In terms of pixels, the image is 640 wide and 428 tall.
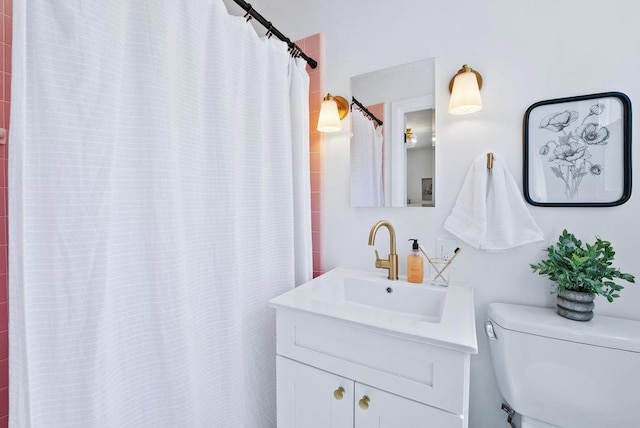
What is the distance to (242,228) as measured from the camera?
108cm

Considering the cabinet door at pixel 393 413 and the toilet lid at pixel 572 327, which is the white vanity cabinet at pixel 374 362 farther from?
the toilet lid at pixel 572 327

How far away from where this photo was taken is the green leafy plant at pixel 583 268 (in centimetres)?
83

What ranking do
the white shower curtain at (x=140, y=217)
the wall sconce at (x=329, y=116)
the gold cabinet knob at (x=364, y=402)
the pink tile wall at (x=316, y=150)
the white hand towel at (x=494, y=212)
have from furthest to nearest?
the pink tile wall at (x=316, y=150)
the wall sconce at (x=329, y=116)
the white hand towel at (x=494, y=212)
the gold cabinet knob at (x=364, y=402)
the white shower curtain at (x=140, y=217)

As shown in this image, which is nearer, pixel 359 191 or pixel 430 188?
pixel 430 188

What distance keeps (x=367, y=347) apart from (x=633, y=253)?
94 centimetres

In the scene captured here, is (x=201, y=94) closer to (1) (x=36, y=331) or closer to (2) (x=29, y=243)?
(2) (x=29, y=243)

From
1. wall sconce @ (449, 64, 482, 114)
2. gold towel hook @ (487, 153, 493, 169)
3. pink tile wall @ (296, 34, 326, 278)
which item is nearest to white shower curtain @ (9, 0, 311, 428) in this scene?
pink tile wall @ (296, 34, 326, 278)

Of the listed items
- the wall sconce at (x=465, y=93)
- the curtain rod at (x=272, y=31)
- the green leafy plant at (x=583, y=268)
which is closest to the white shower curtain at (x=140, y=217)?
the curtain rod at (x=272, y=31)

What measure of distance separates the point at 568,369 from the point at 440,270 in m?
0.47

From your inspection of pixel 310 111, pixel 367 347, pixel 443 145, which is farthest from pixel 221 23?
pixel 367 347

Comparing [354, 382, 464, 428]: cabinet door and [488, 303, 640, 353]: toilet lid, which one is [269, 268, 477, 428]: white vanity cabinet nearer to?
[354, 382, 464, 428]: cabinet door

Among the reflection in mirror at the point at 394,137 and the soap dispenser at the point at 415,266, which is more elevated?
the reflection in mirror at the point at 394,137

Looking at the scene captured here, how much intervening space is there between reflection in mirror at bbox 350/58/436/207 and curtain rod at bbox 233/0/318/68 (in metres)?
0.26

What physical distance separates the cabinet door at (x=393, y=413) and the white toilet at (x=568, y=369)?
34 centimetres
